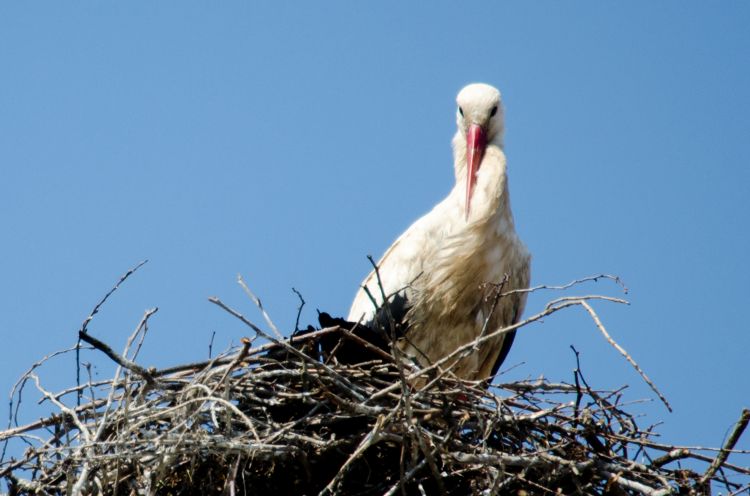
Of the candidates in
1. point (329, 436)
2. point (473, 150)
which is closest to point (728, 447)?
point (329, 436)

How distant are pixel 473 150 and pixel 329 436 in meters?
1.66

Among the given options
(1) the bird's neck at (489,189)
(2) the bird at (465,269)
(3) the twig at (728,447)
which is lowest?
(3) the twig at (728,447)

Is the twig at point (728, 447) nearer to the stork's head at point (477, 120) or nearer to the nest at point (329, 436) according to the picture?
the nest at point (329, 436)

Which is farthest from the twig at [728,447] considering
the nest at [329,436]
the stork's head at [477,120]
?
the stork's head at [477,120]

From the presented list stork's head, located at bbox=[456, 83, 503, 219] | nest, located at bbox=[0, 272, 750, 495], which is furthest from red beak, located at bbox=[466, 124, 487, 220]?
nest, located at bbox=[0, 272, 750, 495]

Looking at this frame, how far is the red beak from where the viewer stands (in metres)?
5.10

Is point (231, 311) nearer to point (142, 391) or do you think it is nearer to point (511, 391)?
point (142, 391)

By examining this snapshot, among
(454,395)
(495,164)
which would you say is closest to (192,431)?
(454,395)

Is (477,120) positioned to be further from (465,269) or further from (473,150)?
(465,269)

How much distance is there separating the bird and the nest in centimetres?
90

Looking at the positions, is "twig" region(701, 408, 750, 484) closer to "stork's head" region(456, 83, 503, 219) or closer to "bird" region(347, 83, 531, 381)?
"bird" region(347, 83, 531, 381)

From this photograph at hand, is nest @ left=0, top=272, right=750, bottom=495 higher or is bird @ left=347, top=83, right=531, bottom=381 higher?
bird @ left=347, top=83, right=531, bottom=381

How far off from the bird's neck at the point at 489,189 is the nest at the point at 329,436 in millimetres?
1115

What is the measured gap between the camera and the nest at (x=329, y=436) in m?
3.57
